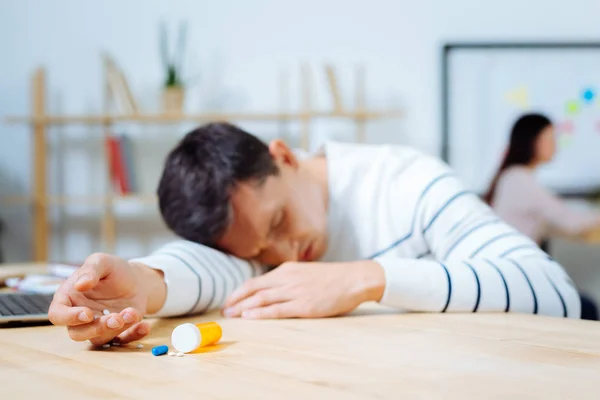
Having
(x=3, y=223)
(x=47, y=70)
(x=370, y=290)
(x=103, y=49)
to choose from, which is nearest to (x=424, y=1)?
(x=103, y=49)

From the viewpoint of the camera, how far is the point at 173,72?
3.09m

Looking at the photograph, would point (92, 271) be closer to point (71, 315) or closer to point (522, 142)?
point (71, 315)

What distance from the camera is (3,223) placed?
10.7 feet

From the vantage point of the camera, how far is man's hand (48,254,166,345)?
2.08 feet

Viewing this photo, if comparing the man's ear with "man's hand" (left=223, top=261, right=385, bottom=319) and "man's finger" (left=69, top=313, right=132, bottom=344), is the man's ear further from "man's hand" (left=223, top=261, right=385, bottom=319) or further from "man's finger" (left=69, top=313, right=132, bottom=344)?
"man's finger" (left=69, top=313, right=132, bottom=344)

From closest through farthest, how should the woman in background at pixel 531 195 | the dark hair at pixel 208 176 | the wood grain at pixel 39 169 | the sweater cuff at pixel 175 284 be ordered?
the sweater cuff at pixel 175 284, the dark hair at pixel 208 176, the woman in background at pixel 531 195, the wood grain at pixel 39 169

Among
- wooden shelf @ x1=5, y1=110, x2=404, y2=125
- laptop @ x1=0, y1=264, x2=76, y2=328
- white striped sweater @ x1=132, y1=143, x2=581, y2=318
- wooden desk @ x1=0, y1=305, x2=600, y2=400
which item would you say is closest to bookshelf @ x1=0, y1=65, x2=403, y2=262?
wooden shelf @ x1=5, y1=110, x2=404, y2=125

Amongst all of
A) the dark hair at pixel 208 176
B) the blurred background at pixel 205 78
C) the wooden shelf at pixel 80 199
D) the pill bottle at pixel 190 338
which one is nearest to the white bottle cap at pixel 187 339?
the pill bottle at pixel 190 338

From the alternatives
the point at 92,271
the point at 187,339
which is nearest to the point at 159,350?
the point at 187,339

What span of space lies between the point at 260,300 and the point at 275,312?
0.03 metres

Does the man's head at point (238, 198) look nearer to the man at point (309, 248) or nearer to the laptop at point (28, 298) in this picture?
the man at point (309, 248)

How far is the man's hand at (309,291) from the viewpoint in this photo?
2.75 ft

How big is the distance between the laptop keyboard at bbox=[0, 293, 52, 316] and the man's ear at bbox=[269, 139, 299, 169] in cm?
37

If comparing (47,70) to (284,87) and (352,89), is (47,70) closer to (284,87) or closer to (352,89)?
(284,87)
